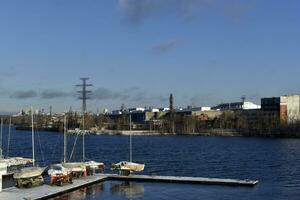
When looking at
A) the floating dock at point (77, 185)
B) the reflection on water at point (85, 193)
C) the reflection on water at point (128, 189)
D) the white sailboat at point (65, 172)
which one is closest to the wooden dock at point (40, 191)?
the floating dock at point (77, 185)

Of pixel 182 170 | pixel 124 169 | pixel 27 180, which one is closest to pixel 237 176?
pixel 182 170

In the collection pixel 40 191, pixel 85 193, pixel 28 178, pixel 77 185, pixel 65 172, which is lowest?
pixel 85 193

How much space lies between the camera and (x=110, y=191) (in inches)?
2191

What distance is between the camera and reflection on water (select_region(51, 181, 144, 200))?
2062 inches

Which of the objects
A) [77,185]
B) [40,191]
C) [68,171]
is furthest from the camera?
[68,171]

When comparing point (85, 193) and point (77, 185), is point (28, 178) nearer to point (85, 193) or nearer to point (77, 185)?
point (77, 185)

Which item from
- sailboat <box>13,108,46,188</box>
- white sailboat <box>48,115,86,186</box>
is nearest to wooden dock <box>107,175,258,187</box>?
white sailboat <box>48,115,86,186</box>

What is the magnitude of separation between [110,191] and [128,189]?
2.17 metres

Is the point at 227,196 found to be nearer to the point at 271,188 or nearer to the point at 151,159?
the point at 271,188

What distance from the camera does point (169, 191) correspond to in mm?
54781

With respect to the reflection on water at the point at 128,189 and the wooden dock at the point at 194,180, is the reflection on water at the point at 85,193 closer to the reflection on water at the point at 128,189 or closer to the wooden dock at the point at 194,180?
the reflection on water at the point at 128,189

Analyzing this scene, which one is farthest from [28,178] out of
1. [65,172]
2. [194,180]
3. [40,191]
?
[194,180]

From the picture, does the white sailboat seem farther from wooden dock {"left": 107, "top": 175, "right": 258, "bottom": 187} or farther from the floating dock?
wooden dock {"left": 107, "top": 175, "right": 258, "bottom": 187}

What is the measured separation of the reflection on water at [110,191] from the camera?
52372 mm
